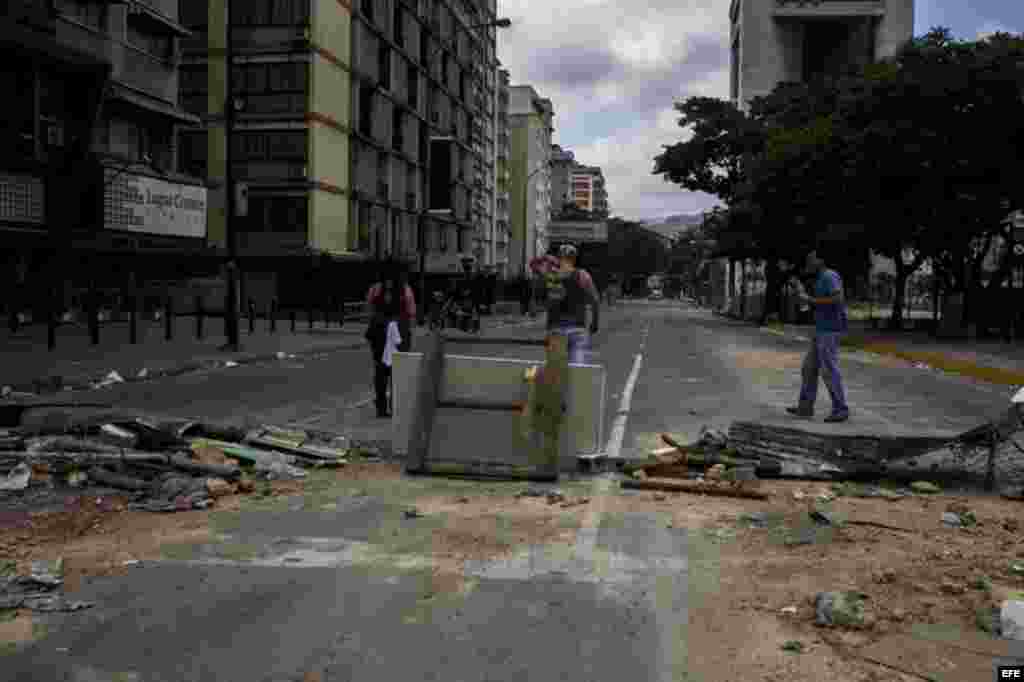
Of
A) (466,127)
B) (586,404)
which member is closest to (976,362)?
(586,404)

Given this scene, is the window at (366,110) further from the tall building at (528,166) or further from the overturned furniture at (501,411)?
the tall building at (528,166)

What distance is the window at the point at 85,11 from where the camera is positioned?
2884cm

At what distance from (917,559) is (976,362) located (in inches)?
738

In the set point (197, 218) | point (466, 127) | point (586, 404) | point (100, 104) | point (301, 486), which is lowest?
point (301, 486)

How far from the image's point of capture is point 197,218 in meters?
33.9

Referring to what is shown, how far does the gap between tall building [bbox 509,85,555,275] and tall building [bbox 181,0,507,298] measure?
171 feet

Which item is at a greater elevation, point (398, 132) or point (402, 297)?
point (398, 132)

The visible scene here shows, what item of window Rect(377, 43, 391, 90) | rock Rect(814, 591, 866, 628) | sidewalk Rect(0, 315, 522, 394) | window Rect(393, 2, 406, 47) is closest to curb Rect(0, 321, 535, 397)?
sidewalk Rect(0, 315, 522, 394)

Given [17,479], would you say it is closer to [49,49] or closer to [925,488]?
[925,488]

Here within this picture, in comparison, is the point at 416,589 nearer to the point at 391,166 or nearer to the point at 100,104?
the point at 100,104

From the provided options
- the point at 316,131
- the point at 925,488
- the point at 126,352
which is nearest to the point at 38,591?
the point at 925,488

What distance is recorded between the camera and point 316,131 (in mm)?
45062

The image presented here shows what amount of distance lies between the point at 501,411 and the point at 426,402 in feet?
2.00

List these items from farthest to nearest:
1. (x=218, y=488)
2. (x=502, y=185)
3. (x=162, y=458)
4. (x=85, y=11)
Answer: (x=502, y=185) → (x=85, y=11) → (x=162, y=458) → (x=218, y=488)
